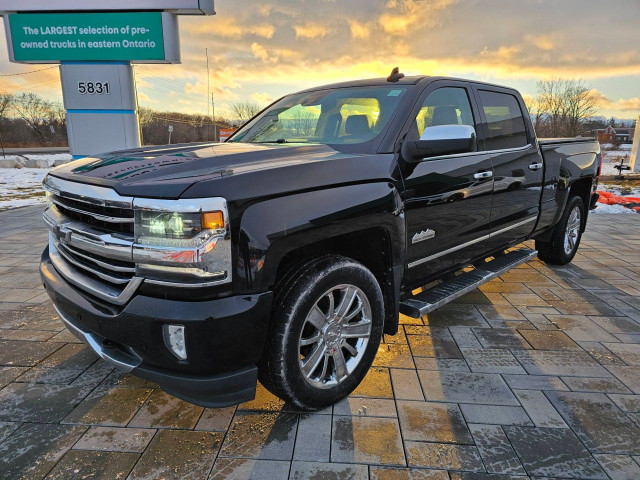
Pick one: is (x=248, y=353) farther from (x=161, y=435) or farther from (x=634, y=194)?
(x=634, y=194)

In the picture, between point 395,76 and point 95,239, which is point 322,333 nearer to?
point 95,239

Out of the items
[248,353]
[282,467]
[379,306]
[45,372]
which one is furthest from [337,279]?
[45,372]

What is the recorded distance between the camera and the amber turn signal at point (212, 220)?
1780mm

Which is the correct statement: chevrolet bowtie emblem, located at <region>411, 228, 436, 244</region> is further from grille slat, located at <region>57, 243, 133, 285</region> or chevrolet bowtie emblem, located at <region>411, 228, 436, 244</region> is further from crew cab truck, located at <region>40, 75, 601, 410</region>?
grille slat, located at <region>57, 243, 133, 285</region>

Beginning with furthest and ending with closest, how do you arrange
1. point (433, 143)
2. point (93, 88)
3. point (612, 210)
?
point (93, 88), point (612, 210), point (433, 143)

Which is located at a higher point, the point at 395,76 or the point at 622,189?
the point at 395,76

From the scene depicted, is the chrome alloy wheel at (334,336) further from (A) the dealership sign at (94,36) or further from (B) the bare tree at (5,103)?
(B) the bare tree at (5,103)

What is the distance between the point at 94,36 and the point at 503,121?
989cm

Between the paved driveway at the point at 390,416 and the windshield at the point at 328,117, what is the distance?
1.67 meters

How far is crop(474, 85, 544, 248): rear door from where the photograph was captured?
3.59 metres

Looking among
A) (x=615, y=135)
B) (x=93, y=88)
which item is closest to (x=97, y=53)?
(x=93, y=88)

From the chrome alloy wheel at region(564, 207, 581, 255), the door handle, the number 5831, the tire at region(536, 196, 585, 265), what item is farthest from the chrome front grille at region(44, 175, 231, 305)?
the number 5831

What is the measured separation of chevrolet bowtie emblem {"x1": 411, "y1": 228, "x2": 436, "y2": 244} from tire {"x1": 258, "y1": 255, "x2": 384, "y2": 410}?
47 cm

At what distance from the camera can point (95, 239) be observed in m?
2.03
